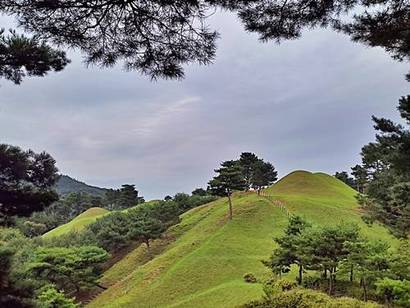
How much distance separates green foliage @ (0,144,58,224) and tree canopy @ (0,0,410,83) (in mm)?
3164

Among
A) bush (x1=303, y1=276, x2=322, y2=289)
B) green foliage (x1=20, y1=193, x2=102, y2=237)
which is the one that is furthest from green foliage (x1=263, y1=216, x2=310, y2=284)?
green foliage (x1=20, y1=193, x2=102, y2=237)

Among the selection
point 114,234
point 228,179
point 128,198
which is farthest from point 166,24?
point 128,198

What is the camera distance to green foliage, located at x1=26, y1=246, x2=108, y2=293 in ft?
97.5

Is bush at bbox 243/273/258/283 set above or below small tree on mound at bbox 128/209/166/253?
below

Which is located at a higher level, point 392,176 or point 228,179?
point 228,179

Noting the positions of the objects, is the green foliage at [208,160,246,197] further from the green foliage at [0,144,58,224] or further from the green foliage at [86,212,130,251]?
the green foliage at [0,144,58,224]

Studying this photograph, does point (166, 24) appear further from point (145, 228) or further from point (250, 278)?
point (145, 228)

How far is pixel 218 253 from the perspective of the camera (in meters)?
29.7

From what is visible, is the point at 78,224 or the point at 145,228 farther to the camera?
Result: the point at 78,224

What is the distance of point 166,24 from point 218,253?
87.1 ft

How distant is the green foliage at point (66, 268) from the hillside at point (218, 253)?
1800 mm

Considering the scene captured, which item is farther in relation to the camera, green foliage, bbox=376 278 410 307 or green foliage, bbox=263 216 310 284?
green foliage, bbox=263 216 310 284

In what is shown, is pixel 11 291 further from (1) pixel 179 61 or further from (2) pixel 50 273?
(2) pixel 50 273

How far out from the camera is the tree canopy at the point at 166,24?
4.34 meters
